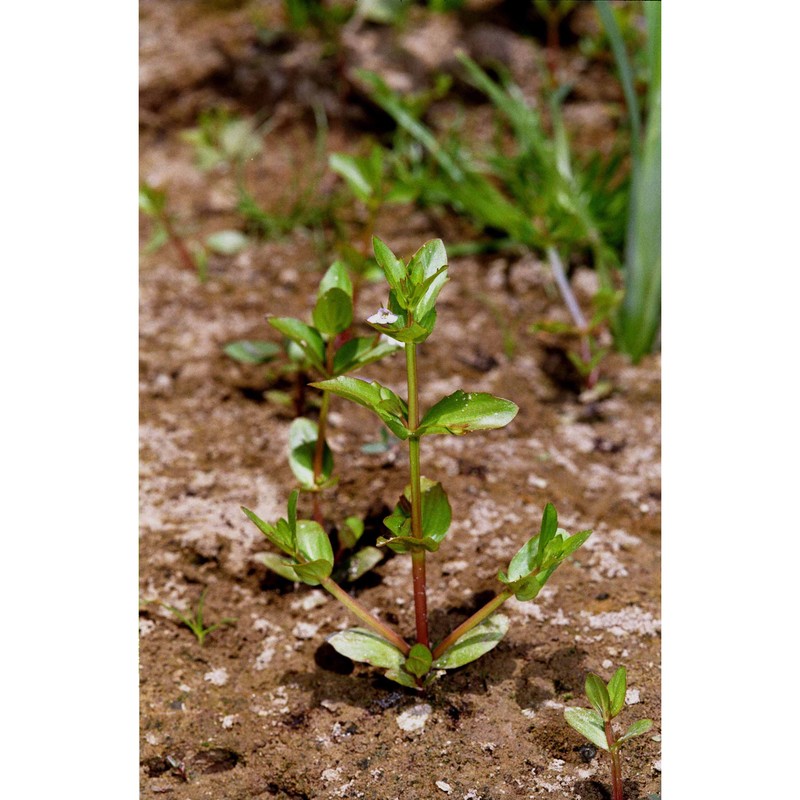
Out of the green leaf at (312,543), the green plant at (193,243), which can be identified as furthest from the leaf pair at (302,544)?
the green plant at (193,243)

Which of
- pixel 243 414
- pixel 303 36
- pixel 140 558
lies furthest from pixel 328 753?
pixel 303 36

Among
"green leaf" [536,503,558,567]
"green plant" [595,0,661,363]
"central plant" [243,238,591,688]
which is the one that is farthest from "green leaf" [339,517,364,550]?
"green plant" [595,0,661,363]

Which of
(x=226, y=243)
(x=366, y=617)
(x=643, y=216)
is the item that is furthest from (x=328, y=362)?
(x=226, y=243)

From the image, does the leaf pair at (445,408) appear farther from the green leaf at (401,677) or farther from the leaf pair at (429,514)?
the green leaf at (401,677)

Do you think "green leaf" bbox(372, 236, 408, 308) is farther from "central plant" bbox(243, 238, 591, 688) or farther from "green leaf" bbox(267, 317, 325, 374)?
"green leaf" bbox(267, 317, 325, 374)

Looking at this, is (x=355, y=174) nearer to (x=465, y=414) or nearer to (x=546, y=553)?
(x=465, y=414)

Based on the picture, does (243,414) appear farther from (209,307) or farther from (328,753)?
(328,753)

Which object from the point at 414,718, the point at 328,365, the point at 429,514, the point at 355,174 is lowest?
the point at 414,718
